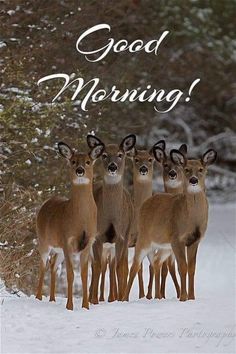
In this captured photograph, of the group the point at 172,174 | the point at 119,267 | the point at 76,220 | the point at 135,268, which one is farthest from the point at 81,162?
the point at 172,174

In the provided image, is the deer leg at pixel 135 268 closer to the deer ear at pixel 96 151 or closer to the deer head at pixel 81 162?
the deer head at pixel 81 162

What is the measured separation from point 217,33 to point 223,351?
20462 millimetres

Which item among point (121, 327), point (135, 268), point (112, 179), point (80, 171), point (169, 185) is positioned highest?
point (80, 171)

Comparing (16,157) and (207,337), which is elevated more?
(16,157)

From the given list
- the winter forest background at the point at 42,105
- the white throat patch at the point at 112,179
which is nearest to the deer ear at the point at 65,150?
the white throat patch at the point at 112,179

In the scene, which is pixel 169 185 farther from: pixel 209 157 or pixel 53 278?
pixel 53 278

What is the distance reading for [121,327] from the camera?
10.2m

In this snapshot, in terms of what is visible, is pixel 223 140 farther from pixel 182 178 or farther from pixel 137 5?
pixel 182 178

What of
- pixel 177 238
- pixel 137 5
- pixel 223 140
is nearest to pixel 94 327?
pixel 177 238

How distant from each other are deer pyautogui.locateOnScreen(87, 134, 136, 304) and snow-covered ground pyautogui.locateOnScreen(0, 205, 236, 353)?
43 centimetres

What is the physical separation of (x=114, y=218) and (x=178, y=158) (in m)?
0.81

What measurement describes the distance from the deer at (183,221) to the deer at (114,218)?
16 centimetres

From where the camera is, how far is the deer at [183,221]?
11797 millimetres

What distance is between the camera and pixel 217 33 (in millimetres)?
29375
